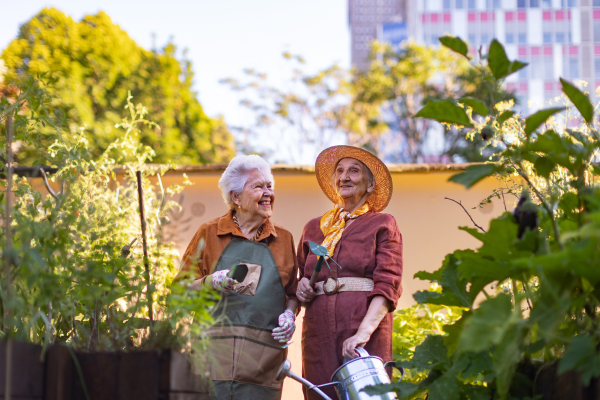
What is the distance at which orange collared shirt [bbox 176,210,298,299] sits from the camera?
255cm

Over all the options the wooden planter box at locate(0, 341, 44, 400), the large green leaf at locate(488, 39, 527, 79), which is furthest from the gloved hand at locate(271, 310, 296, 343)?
the large green leaf at locate(488, 39, 527, 79)

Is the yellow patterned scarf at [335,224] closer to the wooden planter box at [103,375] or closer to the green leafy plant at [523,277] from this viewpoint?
the green leafy plant at [523,277]

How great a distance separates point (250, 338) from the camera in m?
2.37

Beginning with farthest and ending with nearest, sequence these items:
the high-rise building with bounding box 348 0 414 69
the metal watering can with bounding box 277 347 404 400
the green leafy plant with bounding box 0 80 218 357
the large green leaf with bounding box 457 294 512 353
Answer: 1. the high-rise building with bounding box 348 0 414 69
2. the metal watering can with bounding box 277 347 404 400
3. the green leafy plant with bounding box 0 80 218 357
4. the large green leaf with bounding box 457 294 512 353

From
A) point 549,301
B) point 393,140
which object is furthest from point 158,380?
point 393,140

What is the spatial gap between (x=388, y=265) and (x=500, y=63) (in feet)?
4.38

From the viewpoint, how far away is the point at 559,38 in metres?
40.2

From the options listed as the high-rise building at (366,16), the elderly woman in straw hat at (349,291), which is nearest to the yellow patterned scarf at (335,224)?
the elderly woman in straw hat at (349,291)

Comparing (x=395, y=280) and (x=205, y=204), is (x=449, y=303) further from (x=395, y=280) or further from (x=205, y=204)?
(x=205, y=204)

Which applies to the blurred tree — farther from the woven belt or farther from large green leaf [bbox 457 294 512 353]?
large green leaf [bbox 457 294 512 353]

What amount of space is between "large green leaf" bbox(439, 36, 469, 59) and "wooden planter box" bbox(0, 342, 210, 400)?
898mm

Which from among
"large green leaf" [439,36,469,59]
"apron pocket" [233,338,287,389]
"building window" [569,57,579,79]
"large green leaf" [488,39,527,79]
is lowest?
"apron pocket" [233,338,287,389]

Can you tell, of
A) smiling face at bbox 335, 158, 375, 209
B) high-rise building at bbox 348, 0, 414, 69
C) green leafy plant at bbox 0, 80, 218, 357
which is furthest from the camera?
high-rise building at bbox 348, 0, 414, 69

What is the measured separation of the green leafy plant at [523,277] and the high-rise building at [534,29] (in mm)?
40451
